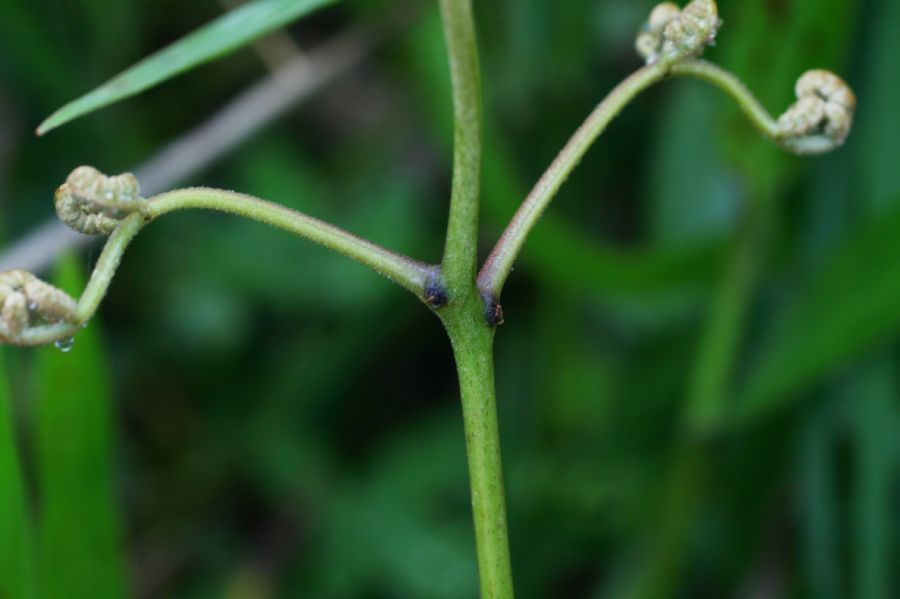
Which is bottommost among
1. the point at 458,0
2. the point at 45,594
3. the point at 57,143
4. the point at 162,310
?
the point at 45,594

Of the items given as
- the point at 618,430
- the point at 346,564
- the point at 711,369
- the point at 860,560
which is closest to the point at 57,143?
the point at 346,564

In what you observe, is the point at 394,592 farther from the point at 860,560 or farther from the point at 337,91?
the point at 337,91

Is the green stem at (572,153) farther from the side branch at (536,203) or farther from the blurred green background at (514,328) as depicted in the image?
the blurred green background at (514,328)

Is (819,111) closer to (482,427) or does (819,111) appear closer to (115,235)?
(482,427)

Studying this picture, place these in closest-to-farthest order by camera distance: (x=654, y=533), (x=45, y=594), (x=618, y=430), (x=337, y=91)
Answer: (x=45, y=594) → (x=654, y=533) → (x=618, y=430) → (x=337, y=91)

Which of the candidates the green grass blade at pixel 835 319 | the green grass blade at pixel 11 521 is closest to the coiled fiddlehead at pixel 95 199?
the green grass blade at pixel 11 521

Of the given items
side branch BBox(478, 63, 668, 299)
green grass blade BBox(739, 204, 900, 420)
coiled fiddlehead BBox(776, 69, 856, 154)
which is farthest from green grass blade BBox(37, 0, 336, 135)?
green grass blade BBox(739, 204, 900, 420)
